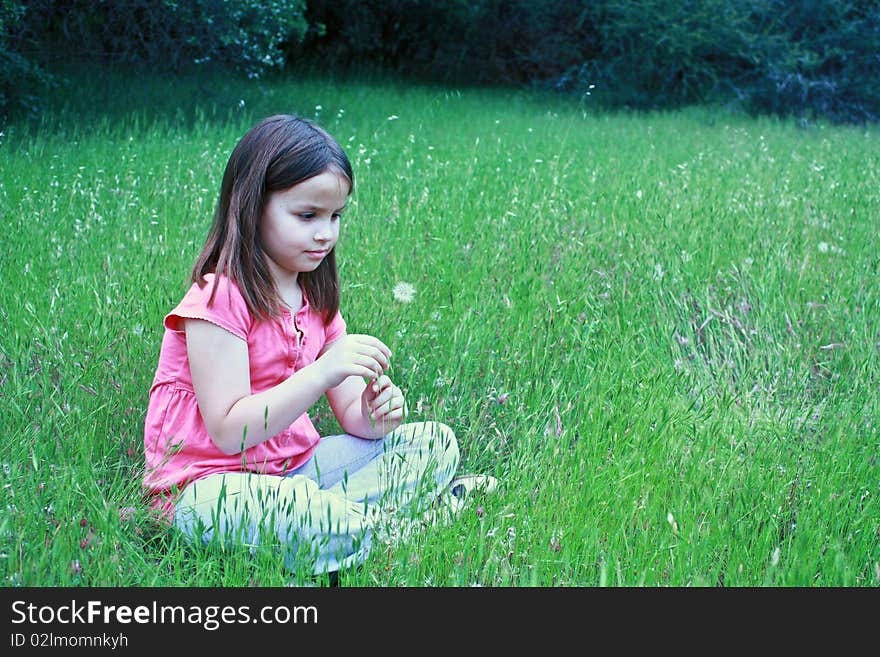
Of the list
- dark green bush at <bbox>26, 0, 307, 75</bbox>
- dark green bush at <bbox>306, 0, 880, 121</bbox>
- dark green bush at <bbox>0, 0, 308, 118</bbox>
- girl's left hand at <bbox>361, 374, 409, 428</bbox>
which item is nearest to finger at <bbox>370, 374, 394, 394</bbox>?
girl's left hand at <bbox>361, 374, 409, 428</bbox>

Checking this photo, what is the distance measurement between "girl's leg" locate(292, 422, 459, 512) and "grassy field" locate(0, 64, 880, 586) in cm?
23

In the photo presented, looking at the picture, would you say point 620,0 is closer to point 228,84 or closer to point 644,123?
point 644,123

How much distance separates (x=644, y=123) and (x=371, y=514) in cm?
1067

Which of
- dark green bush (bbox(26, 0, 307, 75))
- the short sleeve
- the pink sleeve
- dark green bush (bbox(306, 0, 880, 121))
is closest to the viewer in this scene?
the pink sleeve

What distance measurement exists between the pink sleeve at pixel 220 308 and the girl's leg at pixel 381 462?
0.48 meters

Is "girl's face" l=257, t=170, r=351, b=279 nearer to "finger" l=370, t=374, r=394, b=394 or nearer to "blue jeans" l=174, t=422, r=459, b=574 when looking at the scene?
"finger" l=370, t=374, r=394, b=394

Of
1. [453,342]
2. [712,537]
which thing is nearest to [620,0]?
[453,342]

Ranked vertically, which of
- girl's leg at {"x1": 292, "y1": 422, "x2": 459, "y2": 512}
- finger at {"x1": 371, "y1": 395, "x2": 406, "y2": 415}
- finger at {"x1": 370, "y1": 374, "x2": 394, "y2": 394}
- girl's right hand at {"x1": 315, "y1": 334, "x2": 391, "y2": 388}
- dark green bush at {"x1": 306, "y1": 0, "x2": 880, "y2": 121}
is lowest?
girl's leg at {"x1": 292, "y1": 422, "x2": 459, "y2": 512}

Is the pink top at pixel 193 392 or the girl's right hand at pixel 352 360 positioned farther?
the pink top at pixel 193 392

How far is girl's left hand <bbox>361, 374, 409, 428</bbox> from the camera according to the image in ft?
8.93

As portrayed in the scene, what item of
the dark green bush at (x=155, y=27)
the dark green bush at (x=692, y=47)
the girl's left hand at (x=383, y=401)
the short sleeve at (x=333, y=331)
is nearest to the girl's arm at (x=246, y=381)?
the girl's left hand at (x=383, y=401)

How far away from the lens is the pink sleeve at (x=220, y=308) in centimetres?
257

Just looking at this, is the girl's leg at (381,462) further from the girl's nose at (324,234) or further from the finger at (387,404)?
the girl's nose at (324,234)

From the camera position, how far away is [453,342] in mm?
3615
